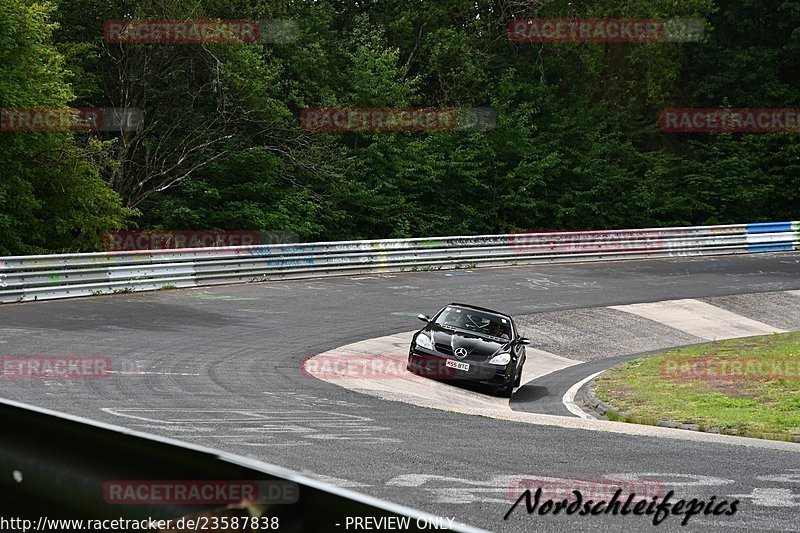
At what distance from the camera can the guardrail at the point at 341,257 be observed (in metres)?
21.8

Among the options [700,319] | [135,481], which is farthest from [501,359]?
[135,481]

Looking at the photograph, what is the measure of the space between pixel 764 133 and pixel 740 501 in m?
45.8

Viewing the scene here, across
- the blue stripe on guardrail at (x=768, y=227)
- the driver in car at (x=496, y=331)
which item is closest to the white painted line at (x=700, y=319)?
the driver in car at (x=496, y=331)

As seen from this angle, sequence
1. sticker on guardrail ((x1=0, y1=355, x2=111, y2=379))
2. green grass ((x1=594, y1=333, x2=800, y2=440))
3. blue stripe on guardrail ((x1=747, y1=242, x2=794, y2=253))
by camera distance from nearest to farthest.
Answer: sticker on guardrail ((x1=0, y1=355, x2=111, y2=379)), green grass ((x1=594, y1=333, x2=800, y2=440)), blue stripe on guardrail ((x1=747, y1=242, x2=794, y2=253))

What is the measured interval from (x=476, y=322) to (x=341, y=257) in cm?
1211

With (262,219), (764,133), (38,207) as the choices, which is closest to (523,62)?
(764,133)

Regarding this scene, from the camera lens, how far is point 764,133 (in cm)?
4884

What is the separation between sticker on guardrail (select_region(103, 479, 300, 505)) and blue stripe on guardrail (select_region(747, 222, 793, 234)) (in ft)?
128

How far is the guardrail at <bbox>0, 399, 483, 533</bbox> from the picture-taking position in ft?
9.15

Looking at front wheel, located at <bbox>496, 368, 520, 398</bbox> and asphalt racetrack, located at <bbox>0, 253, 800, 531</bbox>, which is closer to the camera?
asphalt racetrack, located at <bbox>0, 253, 800, 531</bbox>

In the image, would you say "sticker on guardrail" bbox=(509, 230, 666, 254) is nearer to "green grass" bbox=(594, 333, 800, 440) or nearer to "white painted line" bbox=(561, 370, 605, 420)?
"green grass" bbox=(594, 333, 800, 440)

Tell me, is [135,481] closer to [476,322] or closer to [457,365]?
[457,365]

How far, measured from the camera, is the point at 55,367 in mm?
13203

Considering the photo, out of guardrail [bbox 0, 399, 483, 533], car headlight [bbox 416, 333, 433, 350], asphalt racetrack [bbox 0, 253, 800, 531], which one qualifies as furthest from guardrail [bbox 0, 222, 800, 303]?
guardrail [bbox 0, 399, 483, 533]
